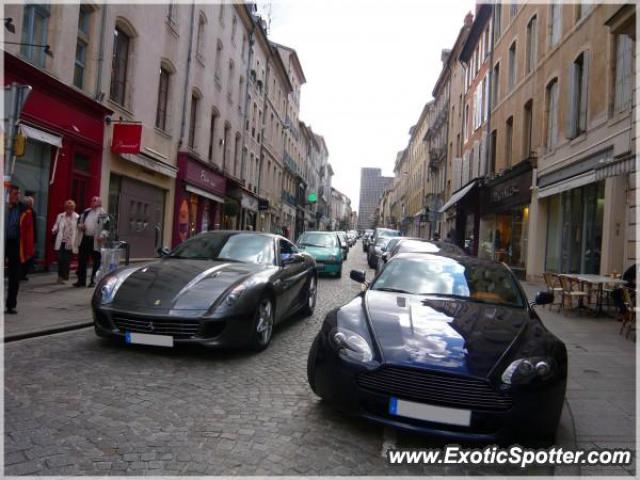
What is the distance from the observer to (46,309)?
7.42 m

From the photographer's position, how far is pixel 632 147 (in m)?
10.6

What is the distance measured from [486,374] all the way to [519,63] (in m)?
20.1

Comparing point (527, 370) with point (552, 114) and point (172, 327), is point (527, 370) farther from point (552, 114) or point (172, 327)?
point (552, 114)

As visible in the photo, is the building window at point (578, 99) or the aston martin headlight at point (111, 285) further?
the building window at point (578, 99)

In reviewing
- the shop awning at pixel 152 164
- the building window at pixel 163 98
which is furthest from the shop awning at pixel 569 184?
the building window at pixel 163 98

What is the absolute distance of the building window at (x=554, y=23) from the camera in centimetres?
1650

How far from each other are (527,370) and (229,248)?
4.46 metres

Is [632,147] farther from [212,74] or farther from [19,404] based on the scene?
[212,74]

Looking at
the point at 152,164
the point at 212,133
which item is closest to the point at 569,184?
the point at 152,164

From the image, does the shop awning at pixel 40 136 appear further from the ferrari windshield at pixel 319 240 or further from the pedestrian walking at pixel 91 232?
the ferrari windshield at pixel 319 240

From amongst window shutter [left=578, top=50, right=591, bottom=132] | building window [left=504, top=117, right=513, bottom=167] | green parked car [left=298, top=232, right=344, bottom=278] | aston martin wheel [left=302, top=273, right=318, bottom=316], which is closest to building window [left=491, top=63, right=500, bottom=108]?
building window [left=504, top=117, right=513, bottom=167]

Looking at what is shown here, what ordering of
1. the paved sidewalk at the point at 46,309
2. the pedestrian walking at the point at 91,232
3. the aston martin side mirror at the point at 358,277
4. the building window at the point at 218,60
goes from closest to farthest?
the aston martin side mirror at the point at 358,277
the paved sidewalk at the point at 46,309
the pedestrian walking at the point at 91,232
the building window at the point at 218,60

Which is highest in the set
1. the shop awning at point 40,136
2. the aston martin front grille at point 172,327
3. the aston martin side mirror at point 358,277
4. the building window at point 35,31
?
the building window at point 35,31

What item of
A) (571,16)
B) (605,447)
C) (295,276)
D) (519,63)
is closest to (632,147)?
(571,16)
